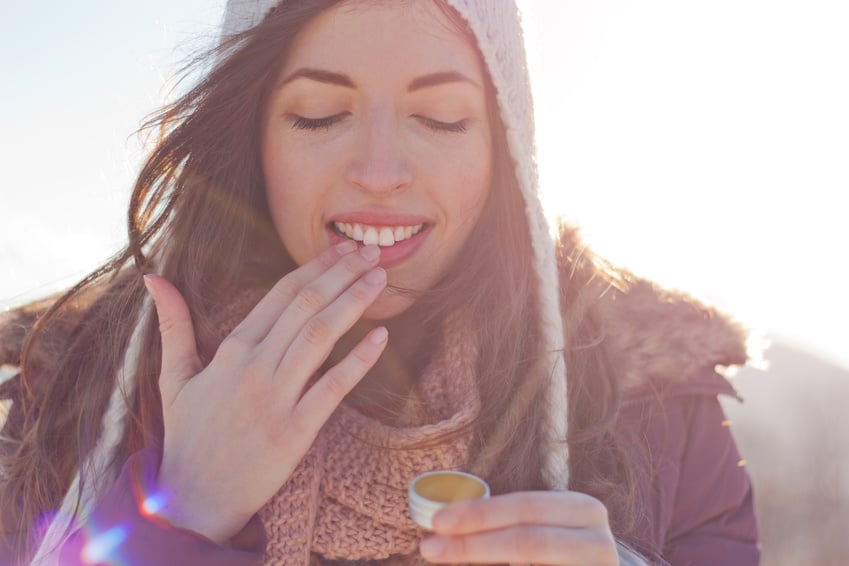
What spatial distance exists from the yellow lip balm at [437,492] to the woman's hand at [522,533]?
0.11 ft

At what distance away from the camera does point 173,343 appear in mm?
1885

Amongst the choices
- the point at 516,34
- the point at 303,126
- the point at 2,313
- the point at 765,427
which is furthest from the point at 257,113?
the point at 765,427

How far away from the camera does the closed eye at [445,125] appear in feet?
6.68

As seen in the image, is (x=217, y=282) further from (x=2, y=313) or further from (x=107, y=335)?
(x=2, y=313)

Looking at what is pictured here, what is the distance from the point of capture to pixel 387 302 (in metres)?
2.28

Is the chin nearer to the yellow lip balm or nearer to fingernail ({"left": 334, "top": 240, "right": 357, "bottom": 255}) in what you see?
fingernail ({"left": 334, "top": 240, "right": 357, "bottom": 255})

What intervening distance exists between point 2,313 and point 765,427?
792 cm

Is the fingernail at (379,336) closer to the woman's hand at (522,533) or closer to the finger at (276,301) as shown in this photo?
the finger at (276,301)

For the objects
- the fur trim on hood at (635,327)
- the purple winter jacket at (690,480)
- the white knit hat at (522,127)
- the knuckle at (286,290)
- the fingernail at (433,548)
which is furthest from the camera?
the fur trim on hood at (635,327)

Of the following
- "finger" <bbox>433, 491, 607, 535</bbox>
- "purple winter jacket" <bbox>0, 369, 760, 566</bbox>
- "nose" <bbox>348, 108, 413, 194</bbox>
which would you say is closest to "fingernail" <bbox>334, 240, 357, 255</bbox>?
"nose" <bbox>348, 108, 413, 194</bbox>

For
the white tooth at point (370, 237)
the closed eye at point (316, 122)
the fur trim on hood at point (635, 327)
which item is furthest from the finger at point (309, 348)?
the fur trim on hood at point (635, 327)

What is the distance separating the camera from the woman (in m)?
1.76

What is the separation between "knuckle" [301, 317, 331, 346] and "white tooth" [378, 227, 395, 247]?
1.38ft

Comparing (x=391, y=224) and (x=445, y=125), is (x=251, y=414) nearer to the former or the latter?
(x=391, y=224)
